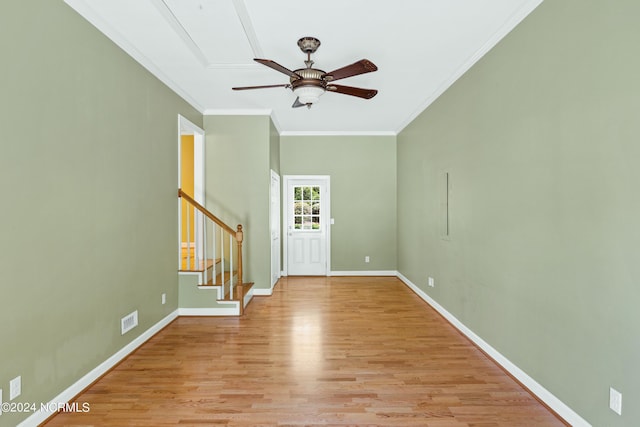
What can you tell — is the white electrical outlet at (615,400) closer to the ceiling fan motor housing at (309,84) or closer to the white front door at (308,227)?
the ceiling fan motor housing at (309,84)

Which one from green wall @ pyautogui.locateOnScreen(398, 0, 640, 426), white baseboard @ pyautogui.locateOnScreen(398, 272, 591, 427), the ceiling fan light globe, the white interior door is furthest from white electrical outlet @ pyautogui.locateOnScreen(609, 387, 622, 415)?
the white interior door

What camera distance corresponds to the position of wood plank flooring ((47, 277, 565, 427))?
7.43 ft

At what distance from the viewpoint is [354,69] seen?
8.98 ft

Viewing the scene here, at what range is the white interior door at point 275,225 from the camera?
5969 mm

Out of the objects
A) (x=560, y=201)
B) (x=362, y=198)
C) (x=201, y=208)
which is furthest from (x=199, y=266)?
(x=560, y=201)

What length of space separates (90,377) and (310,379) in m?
1.68

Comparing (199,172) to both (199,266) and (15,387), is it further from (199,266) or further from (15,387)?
(15,387)

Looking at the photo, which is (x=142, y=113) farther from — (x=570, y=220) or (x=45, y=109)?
(x=570, y=220)

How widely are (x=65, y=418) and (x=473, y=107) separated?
4190 millimetres

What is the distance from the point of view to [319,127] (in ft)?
21.2

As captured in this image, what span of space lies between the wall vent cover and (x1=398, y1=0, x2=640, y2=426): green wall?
3.33 m

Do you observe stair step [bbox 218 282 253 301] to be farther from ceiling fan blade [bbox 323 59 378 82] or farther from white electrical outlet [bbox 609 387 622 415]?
white electrical outlet [bbox 609 387 622 415]

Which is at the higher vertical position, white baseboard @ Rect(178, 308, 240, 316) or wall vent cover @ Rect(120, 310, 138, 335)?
wall vent cover @ Rect(120, 310, 138, 335)

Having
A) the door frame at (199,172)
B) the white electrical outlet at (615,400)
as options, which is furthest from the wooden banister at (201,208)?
the white electrical outlet at (615,400)
